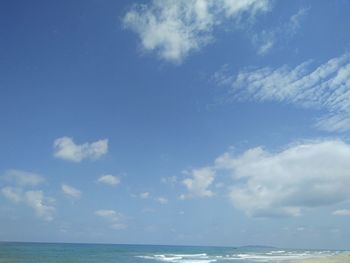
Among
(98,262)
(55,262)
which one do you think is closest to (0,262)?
(55,262)

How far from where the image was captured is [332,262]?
45.6m

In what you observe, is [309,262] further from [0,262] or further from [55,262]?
[0,262]

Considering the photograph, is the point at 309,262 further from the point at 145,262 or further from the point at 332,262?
the point at 145,262

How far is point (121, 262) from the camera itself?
53.3 metres

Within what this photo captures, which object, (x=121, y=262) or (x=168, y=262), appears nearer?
(x=121, y=262)

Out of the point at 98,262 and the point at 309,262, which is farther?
the point at 98,262

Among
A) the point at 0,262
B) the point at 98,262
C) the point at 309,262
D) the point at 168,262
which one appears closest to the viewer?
the point at 0,262

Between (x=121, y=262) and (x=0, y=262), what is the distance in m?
15.4

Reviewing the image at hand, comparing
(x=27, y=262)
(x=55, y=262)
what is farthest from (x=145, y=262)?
(x=27, y=262)

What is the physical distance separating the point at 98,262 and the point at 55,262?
563 centimetres

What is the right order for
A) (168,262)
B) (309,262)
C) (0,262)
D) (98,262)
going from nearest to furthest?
(0,262)
(309,262)
(98,262)
(168,262)

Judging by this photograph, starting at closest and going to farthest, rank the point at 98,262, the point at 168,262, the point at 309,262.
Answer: the point at 309,262 < the point at 98,262 < the point at 168,262

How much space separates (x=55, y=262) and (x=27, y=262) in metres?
3.63

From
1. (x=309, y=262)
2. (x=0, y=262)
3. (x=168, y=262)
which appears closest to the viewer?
(x=0, y=262)
